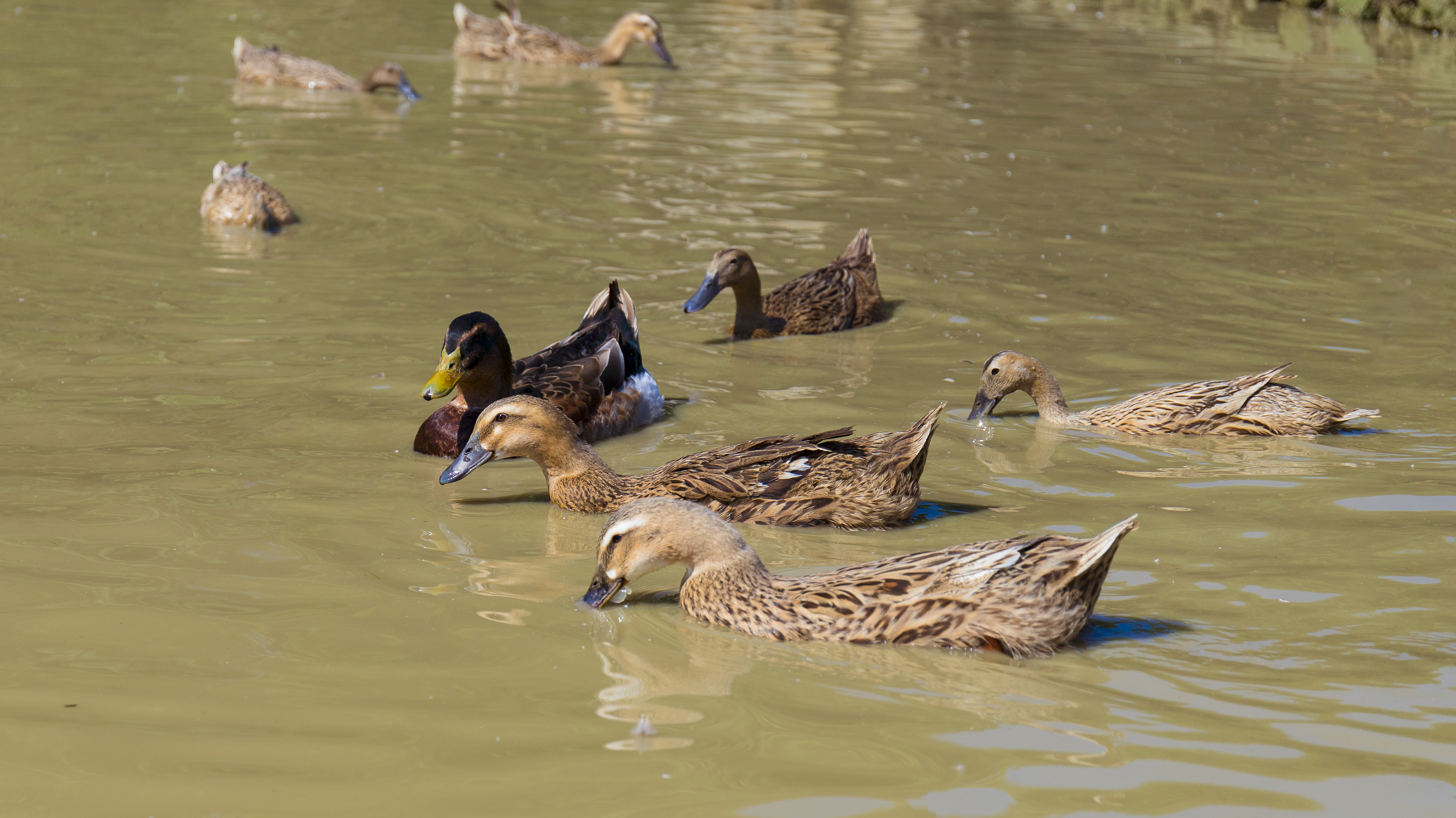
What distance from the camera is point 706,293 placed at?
38.6 ft

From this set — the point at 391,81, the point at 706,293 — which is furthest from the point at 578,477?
the point at 391,81

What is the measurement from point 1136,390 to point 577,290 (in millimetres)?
4598

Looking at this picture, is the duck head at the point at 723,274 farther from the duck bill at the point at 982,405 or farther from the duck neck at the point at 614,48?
the duck neck at the point at 614,48

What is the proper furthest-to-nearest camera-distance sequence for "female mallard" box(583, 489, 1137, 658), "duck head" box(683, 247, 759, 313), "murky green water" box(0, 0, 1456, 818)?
1. "duck head" box(683, 247, 759, 313)
2. "female mallard" box(583, 489, 1137, 658)
3. "murky green water" box(0, 0, 1456, 818)

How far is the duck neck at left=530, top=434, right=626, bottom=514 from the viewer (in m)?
7.75

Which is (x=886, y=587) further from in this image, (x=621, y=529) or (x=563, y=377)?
(x=563, y=377)

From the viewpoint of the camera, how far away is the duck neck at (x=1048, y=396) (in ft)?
31.8

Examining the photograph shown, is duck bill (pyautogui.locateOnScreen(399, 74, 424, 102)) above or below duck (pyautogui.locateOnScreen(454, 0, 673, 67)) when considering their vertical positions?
below

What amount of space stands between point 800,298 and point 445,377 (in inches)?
165

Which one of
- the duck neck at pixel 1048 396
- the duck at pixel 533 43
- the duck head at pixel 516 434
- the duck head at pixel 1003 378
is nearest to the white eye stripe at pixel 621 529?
the duck head at pixel 516 434

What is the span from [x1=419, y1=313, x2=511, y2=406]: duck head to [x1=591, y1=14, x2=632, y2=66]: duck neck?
17920mm

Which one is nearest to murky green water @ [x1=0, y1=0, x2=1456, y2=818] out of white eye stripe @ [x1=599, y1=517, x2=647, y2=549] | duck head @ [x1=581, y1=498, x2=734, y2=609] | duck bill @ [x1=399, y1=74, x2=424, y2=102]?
duck head @ [x1=581, y1=498, x2=734, y2=609]

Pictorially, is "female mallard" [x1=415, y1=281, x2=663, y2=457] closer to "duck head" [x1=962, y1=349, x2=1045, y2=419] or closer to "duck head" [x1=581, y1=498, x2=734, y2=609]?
A: "duck head" [x1=581, y1=498, x2=734, y2=609]

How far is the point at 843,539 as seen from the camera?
7418mm
